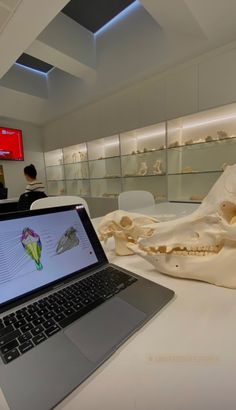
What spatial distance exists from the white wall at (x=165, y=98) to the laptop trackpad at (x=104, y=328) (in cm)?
234

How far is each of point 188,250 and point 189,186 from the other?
219 centimetres

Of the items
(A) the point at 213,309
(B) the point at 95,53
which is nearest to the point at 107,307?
(A) the point at 213,309

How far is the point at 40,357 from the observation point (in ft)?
1.01

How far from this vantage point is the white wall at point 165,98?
207 centimetres

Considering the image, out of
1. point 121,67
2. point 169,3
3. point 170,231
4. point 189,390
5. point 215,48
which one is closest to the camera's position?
point 189,390

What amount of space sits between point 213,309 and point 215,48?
2.56 metres

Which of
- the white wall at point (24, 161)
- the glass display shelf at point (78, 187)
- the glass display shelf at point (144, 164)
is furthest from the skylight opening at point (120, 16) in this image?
the white wall at point (24, 161)

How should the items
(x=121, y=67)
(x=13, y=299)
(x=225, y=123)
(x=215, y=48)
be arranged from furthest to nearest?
(x=121, y=67) < (x=225, y=123) < (x=215, y=48) < (x=13, y=299)

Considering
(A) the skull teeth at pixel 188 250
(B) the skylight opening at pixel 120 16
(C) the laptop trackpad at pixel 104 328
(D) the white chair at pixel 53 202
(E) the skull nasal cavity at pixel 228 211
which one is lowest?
(C) the laptop trackpad at pixel 104 328

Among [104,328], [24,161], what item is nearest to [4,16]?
[104,328]

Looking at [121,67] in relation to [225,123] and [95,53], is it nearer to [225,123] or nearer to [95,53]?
[95,53]

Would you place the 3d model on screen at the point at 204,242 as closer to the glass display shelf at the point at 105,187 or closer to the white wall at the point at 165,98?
the white wall at the point at 165,98

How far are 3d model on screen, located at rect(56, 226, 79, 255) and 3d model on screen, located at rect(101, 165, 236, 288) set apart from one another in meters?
0.18

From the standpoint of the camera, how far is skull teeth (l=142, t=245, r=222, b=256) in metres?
0.52
